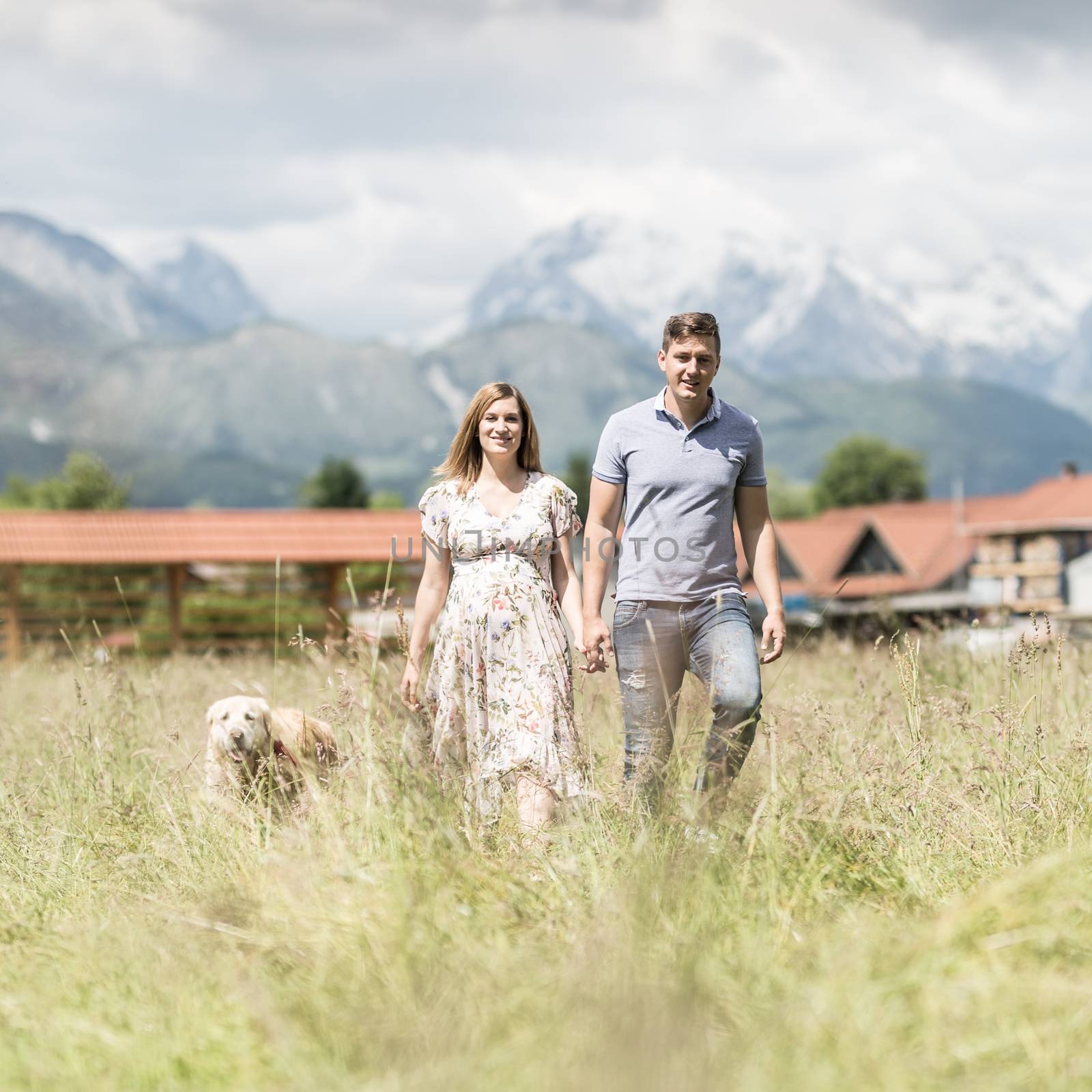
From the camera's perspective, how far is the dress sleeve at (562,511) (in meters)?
4.73

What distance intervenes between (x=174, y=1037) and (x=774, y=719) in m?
1.94

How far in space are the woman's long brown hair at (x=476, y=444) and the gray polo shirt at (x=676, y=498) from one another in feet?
1.50

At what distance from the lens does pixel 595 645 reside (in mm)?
4340

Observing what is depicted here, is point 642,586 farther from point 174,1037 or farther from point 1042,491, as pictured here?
point 1042,491

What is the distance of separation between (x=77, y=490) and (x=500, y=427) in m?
63.7

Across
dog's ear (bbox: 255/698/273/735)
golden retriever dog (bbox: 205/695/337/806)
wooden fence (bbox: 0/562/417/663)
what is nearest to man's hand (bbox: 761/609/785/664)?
golden retriever dog (bbox: 205/695/337/806)

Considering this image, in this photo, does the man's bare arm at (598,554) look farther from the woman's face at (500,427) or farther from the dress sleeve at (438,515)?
the dress sleeve at (438,515)


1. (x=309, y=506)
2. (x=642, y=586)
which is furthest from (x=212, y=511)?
(x=309, y=506)

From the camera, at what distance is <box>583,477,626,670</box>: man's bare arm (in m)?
4.34

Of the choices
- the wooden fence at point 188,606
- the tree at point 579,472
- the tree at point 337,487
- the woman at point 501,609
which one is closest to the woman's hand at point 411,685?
the woman at point 501,609

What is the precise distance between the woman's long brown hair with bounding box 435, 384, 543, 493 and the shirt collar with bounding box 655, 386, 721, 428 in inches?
19.2

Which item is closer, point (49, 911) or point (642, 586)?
point (49, 911)

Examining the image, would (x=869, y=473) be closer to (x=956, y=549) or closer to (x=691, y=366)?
(x=956, y=549)

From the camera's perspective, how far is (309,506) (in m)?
112
